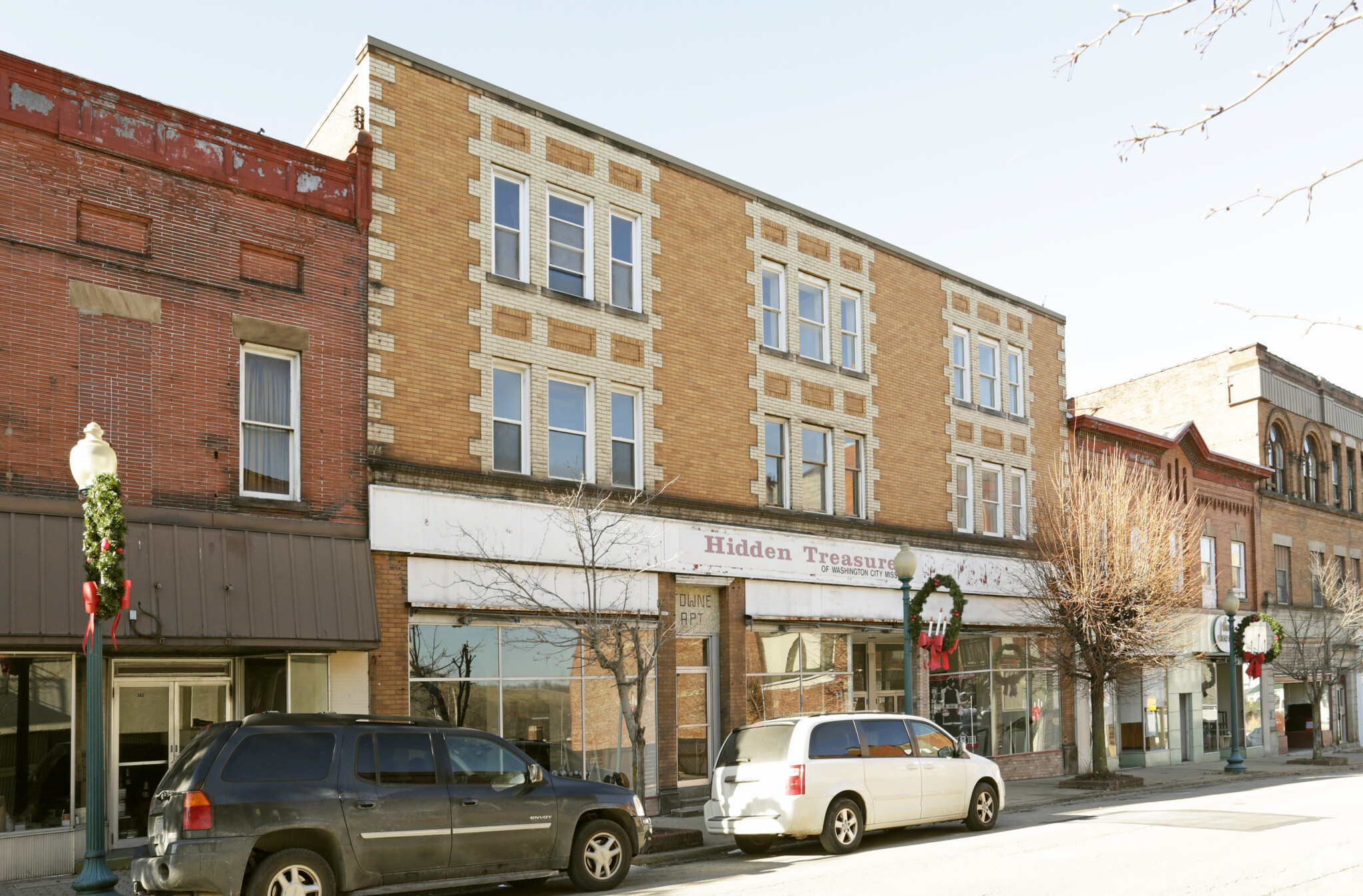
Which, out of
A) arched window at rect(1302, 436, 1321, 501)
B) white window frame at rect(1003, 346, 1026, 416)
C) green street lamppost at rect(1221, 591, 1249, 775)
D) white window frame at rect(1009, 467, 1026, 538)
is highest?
white window frame at rect(1003, 346, 1026, 416)

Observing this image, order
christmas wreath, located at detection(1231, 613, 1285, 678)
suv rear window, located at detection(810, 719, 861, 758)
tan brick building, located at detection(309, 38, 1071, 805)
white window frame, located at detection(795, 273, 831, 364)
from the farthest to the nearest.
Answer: christmas wreath, located at detection(1231, 613, 1285, 678), white window frame, located at detection(795, 273, 831, 364), tan brick building, located at detection(309, 38, 1071, 805), suv rear window, located at detection(810, 719, 861, 758)

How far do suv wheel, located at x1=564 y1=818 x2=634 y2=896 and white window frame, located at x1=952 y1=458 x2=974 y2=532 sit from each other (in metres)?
16.1

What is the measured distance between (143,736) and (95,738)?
13.9 feet

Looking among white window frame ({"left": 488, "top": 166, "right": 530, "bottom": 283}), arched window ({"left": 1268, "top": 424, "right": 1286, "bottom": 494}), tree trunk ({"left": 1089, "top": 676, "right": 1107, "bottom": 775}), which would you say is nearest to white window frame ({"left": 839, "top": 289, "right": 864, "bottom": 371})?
white window frame ({"left": 488, "top": 166, "right": 530, "bottom": 283})

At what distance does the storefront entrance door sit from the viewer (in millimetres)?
14359

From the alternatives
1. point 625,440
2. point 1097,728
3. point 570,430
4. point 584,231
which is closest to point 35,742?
point 570,430

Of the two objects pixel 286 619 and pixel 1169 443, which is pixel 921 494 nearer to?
pixel 1169 443

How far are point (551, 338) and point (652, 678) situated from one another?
5.88 meters

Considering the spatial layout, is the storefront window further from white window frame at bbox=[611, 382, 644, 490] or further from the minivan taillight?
white window frame at bbox=[611, 382, 644, 490]

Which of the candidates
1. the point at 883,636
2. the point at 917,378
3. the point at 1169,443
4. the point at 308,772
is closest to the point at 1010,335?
the point at 917,378

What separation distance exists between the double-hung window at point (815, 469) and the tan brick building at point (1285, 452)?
18.7 metres

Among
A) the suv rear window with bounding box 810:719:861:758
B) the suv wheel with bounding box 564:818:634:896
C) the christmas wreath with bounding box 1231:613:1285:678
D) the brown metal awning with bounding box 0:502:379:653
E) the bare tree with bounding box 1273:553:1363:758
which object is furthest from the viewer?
the bare tree with bounding box 1273:553:1363:758

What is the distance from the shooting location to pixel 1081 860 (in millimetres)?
13102

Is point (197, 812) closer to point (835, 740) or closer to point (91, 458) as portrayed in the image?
point (91, 458)
